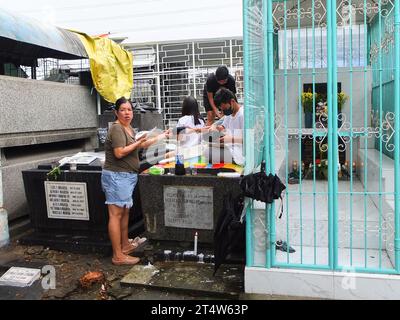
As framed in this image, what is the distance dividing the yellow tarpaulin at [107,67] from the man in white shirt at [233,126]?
10.6 ft

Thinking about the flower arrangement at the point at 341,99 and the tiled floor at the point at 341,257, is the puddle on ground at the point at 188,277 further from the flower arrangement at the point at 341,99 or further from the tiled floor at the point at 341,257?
the flower arrangement at the point at 341,99

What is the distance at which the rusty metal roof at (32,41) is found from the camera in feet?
21.1

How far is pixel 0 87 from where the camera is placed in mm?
6078

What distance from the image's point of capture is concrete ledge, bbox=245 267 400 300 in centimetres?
371

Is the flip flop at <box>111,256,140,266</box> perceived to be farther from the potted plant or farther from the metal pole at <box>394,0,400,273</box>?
the potted plant

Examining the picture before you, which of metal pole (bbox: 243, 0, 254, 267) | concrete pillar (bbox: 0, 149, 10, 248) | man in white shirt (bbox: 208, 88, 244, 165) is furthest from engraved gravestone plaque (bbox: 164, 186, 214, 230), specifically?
concrete pillar (bbox: 0, 149, 10, 248)

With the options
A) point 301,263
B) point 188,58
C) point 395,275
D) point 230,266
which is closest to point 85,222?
point 230,266

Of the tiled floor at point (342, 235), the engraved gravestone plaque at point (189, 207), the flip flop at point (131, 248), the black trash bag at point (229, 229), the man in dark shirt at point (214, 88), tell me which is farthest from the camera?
the man in dark shirt at point (214, 88)

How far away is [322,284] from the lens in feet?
12.7

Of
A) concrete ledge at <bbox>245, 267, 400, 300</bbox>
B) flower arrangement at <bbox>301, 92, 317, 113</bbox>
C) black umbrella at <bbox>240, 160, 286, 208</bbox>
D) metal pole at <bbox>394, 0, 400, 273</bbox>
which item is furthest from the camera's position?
flower arrangement at <bbox>301, 92, 317, 113</bbox>

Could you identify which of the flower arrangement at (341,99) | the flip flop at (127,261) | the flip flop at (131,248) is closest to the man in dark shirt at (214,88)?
the flower arrangement at (341,99)

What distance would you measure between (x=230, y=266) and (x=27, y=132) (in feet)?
13.3

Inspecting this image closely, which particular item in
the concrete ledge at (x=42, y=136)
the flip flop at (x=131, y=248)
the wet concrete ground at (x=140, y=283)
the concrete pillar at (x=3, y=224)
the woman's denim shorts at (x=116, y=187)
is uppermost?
the concrete ledge at (x=42, y=136)

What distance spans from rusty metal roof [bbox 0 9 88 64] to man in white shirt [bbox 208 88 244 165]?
3392 mm
